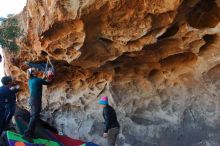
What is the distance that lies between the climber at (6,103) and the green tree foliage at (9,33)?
2.17 meters

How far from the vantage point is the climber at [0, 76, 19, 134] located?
8.18m

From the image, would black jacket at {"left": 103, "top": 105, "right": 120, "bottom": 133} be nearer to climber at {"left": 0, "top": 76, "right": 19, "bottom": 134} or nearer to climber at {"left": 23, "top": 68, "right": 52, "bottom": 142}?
climber at {"left": 23, "top": 68, "right": 52, "bottom": 142}

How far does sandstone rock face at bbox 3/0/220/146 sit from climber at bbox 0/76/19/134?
1.27m

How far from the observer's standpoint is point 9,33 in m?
10.2

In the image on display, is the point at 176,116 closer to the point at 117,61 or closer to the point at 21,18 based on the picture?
the point at 117,61

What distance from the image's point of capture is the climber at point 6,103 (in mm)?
8180

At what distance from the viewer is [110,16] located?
806cm

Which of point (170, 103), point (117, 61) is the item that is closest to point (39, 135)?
point (117, 61)

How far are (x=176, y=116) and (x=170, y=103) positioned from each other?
320 millimetres

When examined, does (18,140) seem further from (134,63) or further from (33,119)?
(134,63)

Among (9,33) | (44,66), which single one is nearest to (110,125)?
(44,66)

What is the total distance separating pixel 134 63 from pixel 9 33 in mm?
2981

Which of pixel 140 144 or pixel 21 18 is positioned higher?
pixel 21 18

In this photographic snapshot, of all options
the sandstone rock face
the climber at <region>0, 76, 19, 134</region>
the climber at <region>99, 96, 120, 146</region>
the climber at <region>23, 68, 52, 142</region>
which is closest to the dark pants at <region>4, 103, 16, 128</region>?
the climber at <region>0, 76, 19, 134</region>
